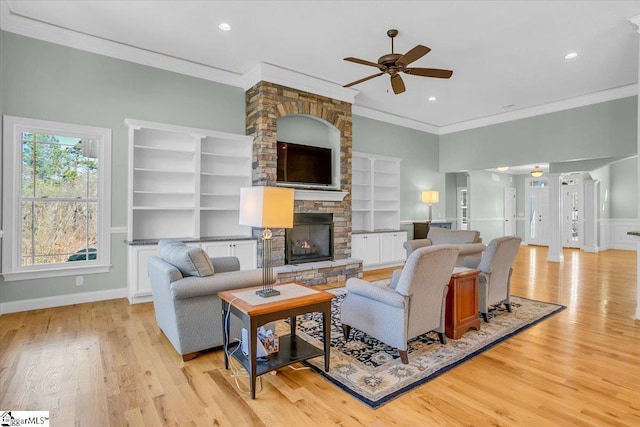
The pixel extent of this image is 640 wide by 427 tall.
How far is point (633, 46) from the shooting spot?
4.32 metres

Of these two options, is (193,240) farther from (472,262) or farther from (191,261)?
(472,262)

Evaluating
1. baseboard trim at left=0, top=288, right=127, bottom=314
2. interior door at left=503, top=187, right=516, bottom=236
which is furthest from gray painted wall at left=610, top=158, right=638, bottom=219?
baseboard trim at left=0, top=288, right=127, bottom=314

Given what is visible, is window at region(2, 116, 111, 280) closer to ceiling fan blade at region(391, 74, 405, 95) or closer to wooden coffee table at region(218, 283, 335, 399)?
wooden coffee table at region(218, 283, 335, 399)

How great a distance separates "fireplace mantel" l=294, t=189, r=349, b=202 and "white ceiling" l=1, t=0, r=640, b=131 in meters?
1.87

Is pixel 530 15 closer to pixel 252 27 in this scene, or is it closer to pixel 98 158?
pixel 252 27

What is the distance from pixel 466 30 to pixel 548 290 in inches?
158

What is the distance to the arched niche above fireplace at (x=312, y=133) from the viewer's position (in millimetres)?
5719

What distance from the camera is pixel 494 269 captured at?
3.65 metres

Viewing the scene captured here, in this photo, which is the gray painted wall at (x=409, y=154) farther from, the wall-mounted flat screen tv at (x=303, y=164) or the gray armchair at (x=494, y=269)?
the gray armchair at (x=494, y=269)

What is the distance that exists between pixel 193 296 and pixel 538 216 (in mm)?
12361

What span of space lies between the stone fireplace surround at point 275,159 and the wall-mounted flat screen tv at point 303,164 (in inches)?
9.3

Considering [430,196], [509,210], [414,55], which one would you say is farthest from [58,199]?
[509,210]

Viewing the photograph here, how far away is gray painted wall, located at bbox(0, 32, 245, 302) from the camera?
388 cm

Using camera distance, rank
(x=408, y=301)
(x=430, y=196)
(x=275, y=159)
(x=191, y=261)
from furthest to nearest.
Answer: (x=430, y=196) < (x=275, y=159) < (x=191, y=261) < (x=408, y=301)
